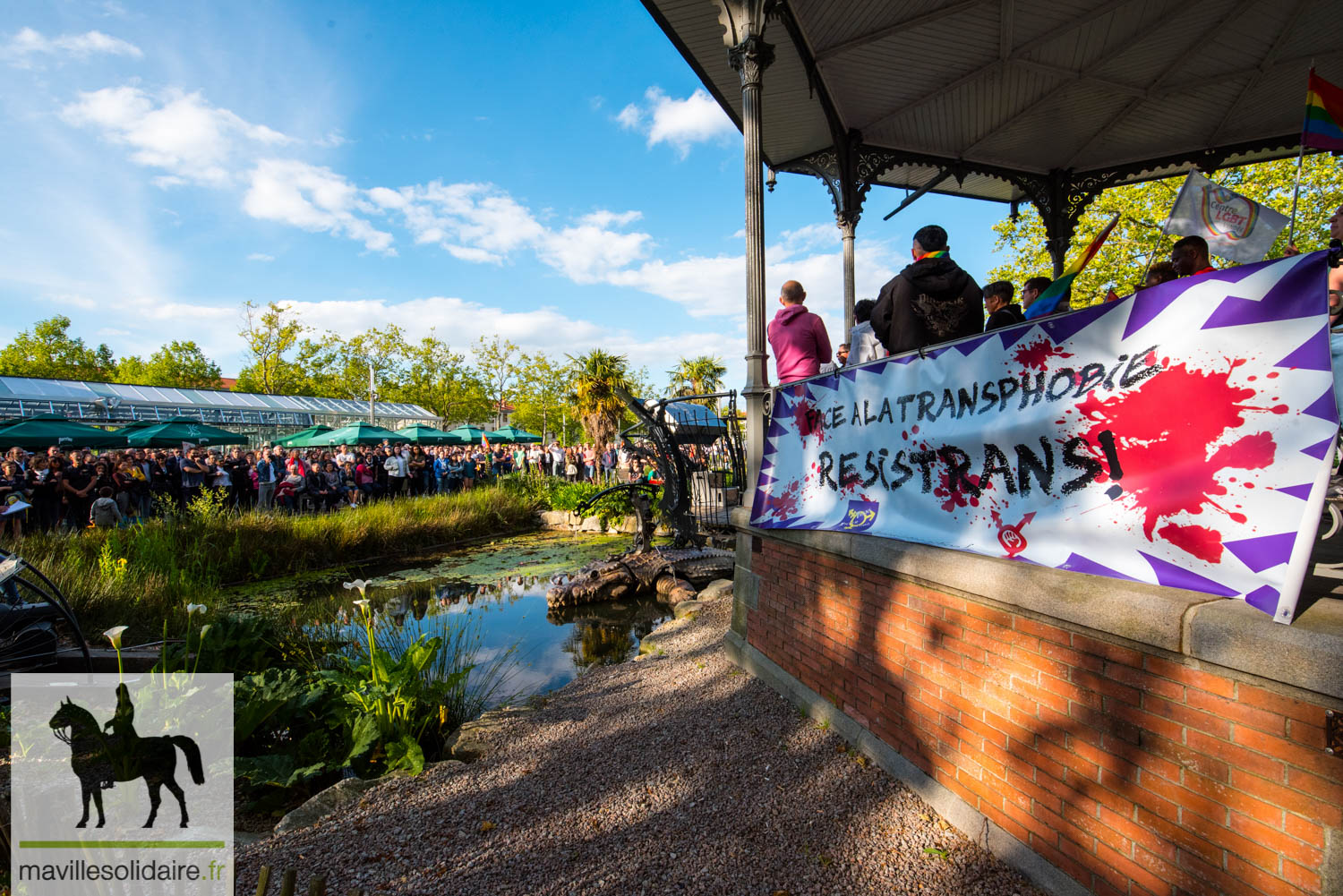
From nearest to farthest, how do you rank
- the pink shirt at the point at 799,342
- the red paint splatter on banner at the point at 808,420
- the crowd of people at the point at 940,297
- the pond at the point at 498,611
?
the crowd of people at the point at 940,297 < the red paint splatter on banner at the point at 808,420 < the pink shirt at the point at 799,342 < the pond at the point at 498,611

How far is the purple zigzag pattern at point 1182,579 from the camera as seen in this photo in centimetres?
192

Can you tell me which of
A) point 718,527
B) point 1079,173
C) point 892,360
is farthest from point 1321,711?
point 1079,173

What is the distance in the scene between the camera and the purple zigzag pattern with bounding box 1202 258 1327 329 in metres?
1.89

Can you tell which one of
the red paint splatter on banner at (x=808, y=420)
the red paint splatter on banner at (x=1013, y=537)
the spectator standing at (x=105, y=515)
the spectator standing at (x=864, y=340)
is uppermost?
the spectator standing at (x=864, y=340)

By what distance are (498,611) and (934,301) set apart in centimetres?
690

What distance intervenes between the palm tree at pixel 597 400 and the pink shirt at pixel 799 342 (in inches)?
717

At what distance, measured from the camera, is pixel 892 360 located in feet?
12.0

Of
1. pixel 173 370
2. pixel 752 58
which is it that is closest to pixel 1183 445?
pixel 752 58

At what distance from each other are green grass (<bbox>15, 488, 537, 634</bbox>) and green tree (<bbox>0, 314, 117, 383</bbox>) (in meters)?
43.5

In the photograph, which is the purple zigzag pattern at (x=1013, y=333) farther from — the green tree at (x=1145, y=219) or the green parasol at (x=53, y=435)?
the green parasol at (x=53, y=435)

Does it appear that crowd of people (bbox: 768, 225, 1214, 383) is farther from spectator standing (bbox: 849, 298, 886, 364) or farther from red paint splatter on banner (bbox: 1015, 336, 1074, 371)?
red paint splatter on banner (bbox: 1015, 336, 1074, 371)

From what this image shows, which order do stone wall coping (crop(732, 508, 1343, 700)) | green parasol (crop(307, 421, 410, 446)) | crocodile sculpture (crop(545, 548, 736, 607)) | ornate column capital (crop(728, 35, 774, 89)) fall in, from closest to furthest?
stone wall coping (crop(732, 508, 1343, 700)), ornate column capital (crop(728, 35, 774, 89)), crocodile sculpture (crop(545, 548, 736, 607)), green parasol (crop(307, 421, 410, 446))

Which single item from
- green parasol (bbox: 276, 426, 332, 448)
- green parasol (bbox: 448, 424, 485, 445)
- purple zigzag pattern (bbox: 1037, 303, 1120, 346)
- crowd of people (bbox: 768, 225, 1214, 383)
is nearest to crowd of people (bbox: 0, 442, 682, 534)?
green parasol (bbox: 448, 424, 485, 445)

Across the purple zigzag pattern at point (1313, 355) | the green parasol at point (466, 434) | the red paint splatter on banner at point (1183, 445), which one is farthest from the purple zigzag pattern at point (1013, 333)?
the green parasol at point (466, 434)
